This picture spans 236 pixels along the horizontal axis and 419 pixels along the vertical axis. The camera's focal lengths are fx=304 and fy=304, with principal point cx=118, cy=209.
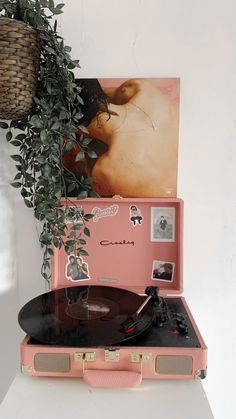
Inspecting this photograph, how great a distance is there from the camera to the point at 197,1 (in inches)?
42.9

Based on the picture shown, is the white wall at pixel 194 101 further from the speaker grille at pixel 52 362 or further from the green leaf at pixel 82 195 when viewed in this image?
the speaker grille at pixel 52 362

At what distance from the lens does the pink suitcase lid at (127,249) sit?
1.14 meters

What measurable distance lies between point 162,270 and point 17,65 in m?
0.83

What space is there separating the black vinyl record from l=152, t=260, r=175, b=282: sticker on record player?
0.15m

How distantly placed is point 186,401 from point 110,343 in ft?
0.74

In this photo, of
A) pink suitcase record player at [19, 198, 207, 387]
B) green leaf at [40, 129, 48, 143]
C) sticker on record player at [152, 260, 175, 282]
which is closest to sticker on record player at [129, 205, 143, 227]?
pink suitcase record player at [19, 198, 207, 387]

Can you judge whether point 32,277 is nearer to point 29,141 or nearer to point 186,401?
point 29,141

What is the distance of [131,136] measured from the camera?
1.13 m

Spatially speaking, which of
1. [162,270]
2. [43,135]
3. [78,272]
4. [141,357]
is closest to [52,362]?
[141,357]

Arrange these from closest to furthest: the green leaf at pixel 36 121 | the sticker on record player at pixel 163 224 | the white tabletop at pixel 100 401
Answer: the white tabletop at pixel 100 401 < the green leaf at pixel 36 121 < the sticker on record player at pixel 163 224

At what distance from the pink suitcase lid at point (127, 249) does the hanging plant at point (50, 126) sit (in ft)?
0.26

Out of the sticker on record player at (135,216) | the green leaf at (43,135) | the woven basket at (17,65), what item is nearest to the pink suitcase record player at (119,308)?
the sticker on record player at (135,216)

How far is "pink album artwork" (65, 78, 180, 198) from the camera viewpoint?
112 centimetres

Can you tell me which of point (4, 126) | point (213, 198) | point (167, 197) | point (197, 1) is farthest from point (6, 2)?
point (213, 198)
